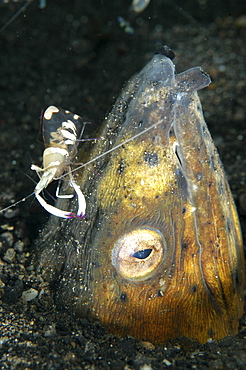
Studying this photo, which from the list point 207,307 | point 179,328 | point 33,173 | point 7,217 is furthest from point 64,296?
point 33,173

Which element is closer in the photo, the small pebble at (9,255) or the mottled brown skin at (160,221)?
the mottled brown skin at (160,221)

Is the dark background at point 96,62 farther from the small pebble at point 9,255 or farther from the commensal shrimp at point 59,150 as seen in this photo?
the commensal shrimp at point 59,150

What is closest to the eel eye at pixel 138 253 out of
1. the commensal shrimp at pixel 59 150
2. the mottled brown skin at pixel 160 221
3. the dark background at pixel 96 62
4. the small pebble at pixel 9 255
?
the mottled brown skin at pixel 160 221

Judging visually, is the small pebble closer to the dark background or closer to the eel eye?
the dark background

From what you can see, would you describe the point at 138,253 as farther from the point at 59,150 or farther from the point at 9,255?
the point at 9,255

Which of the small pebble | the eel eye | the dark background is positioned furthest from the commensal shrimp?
the dark background

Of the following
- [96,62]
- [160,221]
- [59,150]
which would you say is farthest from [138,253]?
[96,62]
